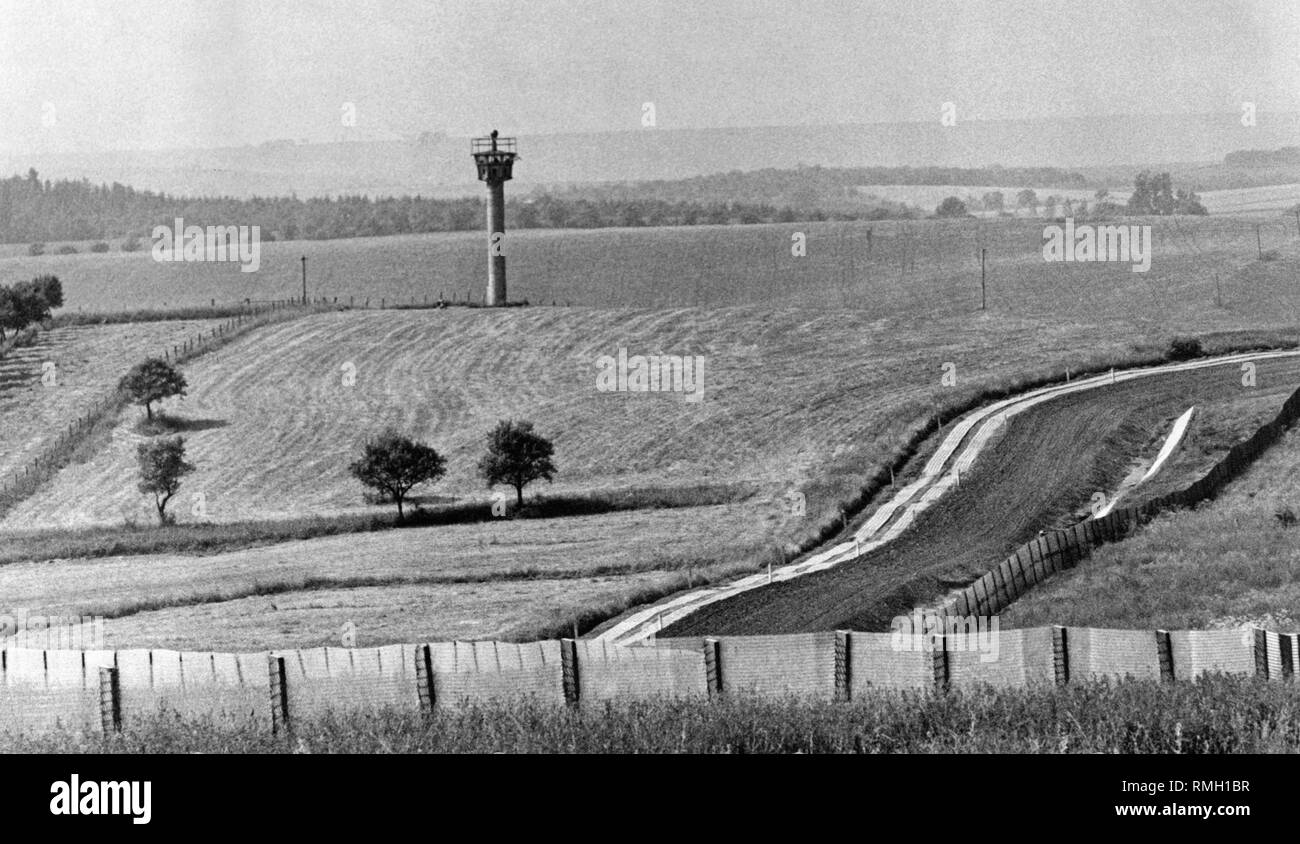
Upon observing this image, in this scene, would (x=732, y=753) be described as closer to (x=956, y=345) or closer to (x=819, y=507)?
(x=819, y=507)

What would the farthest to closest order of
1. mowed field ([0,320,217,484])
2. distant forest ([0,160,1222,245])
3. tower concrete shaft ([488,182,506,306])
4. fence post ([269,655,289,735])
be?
tower concrete shaft ([488,182,506,306])
distant forest ([0,160,1222,245])
mowed field ([0,320,217,484])
fence post ([269,655,289,735])

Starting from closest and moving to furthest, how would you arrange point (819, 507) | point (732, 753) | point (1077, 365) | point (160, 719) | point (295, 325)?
1. point (732, 753)
2. point (160, 719)
3. point (819, 507)
4. point (1077, 365)
5. point (295, 325)

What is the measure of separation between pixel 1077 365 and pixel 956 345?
141 inches

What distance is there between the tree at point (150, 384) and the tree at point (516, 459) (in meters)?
9.17

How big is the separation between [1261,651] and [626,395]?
26.0 meters

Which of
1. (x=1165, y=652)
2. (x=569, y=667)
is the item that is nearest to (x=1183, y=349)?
(x=1165, y=652)

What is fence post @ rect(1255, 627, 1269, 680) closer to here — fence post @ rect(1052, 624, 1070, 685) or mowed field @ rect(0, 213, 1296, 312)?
fence post @ rect(1052, 624, 1070, 685)

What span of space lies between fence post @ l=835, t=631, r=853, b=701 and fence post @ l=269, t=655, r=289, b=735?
645cm

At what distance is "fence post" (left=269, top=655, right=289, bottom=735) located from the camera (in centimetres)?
1795

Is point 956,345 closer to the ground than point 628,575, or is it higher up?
higher up

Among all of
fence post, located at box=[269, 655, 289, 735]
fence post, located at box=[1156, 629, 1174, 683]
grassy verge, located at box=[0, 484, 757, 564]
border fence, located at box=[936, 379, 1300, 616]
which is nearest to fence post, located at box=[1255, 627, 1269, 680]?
fence post, located at box=[1156, 629, 1174, 683]

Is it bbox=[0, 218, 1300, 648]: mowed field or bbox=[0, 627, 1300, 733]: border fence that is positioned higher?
bbox=[0, 218, 1300, 648]: mowed field
